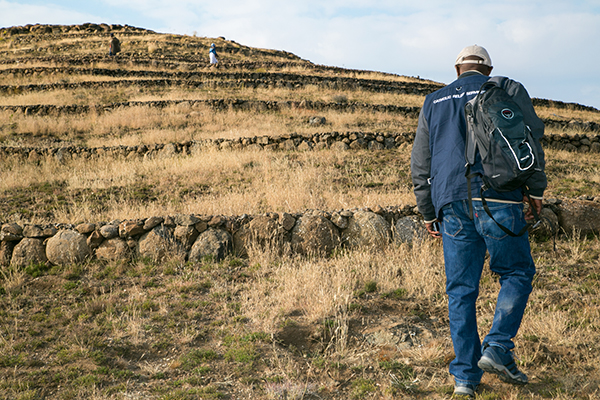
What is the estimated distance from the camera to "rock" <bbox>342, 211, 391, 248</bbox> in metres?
6.18

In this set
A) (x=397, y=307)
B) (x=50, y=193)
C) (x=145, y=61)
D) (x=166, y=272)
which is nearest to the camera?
(x=397, y=307)

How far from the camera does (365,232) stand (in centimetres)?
620

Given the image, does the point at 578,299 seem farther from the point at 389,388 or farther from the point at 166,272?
the point at 166,272

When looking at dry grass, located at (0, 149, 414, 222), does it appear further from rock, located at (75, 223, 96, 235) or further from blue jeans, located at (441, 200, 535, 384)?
blue jeans, located at (441, 200, 535, 384)

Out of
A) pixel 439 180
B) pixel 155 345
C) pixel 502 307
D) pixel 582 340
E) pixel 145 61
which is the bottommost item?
pixel 155 345

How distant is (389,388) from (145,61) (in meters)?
29.5

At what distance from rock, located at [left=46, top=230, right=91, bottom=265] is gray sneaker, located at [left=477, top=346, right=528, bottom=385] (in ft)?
16.2

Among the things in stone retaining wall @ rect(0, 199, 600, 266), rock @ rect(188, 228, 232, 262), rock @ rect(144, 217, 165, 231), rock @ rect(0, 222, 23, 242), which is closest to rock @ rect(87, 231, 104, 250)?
stone retaining wall @ rect(0, 199, 600, 266)

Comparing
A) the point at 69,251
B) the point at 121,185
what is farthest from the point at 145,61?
the point at 69,251

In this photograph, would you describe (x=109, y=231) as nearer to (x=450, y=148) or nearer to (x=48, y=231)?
(x=48, y=231)

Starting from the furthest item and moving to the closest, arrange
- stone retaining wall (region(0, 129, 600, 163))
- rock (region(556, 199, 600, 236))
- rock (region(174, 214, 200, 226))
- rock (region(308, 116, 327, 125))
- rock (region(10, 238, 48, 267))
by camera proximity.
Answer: rock (region(308, 116, 327, 125)), stone retaining wall (region(0, 129, 600, 163)), rock (region(556, 199, 600, 236)), rock (region(174, 214, 200, 226)), rock (region(10, 238, 48, 267))

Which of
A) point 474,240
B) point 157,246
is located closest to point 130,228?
point 157,246

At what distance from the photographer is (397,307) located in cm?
475

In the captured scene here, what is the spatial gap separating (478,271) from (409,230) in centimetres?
323
